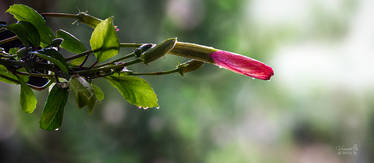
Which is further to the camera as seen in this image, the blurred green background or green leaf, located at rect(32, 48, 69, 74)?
the blurred green background

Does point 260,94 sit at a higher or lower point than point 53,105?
lower

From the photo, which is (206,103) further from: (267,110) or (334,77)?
(334,77)

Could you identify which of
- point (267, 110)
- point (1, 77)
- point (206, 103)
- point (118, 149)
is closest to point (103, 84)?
point (118, 149)

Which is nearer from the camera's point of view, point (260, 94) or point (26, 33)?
point (26, 33)

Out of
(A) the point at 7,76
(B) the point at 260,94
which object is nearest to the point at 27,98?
(A) the point at 7,76

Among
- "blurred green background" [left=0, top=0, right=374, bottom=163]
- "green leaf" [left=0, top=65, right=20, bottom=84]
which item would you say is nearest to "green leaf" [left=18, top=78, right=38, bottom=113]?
"green leaf" [left=0, top=65, right=20, bottom=84]

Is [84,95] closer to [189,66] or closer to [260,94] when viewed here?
[189,66]

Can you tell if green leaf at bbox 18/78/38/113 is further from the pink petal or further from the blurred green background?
the blurred green background

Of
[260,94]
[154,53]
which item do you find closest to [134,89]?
[154,53]
